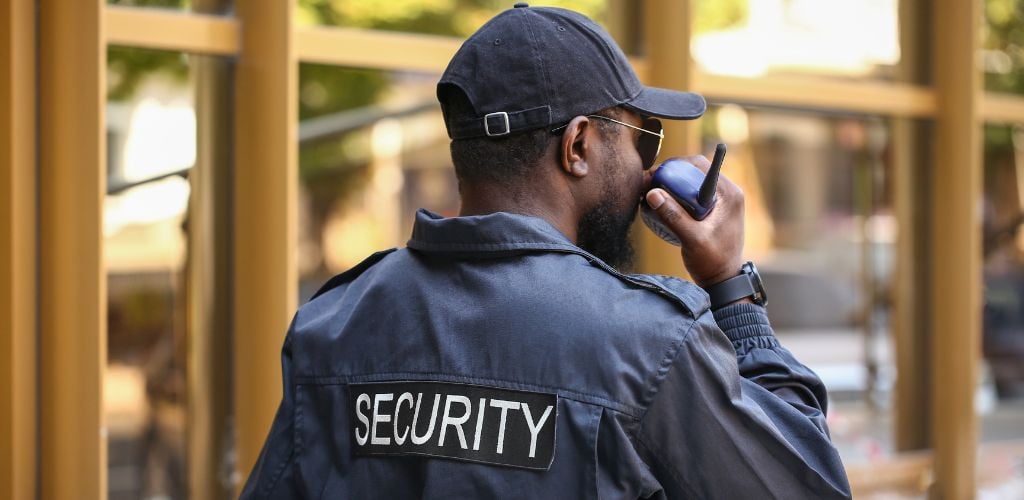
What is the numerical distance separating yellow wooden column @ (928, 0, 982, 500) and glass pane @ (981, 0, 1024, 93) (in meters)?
0.89

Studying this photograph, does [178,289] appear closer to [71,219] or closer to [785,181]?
[71,219]

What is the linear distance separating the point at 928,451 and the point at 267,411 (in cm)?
313

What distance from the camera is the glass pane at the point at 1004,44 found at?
5.55 meters

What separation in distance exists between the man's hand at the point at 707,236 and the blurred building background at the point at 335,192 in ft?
5.02

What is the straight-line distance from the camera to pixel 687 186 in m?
1.96

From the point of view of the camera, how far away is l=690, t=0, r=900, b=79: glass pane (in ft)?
15.2

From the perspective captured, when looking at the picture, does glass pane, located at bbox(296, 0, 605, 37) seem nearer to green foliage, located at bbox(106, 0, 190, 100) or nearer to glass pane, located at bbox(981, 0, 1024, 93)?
green foliage, located at bbox(106, 0, 190, 100)

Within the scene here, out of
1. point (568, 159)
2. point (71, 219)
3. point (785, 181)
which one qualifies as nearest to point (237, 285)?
point (71, 219)

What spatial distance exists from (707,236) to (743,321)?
0.55ft

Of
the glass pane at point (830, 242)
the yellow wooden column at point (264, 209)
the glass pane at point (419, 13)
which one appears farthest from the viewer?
the glass pane at point (830, 242)

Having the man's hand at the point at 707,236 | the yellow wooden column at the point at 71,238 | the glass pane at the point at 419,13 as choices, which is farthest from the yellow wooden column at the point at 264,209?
the man's hand at the point at 707,236

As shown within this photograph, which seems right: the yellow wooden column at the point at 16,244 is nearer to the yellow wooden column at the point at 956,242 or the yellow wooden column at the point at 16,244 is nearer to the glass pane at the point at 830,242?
the glass pane at the point at 830,242

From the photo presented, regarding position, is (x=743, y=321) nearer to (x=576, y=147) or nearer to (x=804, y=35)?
(x=576, y=147)

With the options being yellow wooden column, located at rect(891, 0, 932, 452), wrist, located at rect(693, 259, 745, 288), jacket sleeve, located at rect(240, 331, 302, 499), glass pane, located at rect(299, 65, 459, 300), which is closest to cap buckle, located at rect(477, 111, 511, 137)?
wrist, located at rect(693, 259, 745, 288)
